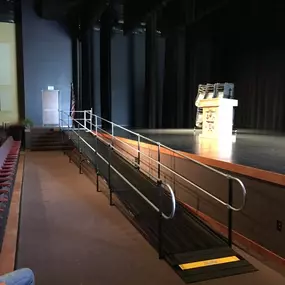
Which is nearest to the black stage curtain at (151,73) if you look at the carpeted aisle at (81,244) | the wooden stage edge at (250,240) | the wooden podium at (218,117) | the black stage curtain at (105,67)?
the black stage curtain at (105,67)

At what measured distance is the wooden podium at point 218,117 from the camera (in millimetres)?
6762

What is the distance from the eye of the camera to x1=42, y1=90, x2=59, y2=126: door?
13.8 metres

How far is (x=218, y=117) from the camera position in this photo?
687 cm

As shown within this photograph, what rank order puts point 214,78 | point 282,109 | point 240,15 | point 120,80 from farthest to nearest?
point 120,80 < point 214,78 < point 240,15 < point 282,109

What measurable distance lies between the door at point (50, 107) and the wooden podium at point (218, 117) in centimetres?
815

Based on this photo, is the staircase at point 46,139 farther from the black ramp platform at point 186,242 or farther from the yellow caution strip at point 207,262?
the yellow caution strip at point 207,262

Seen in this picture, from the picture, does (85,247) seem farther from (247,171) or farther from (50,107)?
(50,107)

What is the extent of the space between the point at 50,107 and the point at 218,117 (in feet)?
28.6

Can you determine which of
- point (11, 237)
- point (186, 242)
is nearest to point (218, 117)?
point (186, 242)

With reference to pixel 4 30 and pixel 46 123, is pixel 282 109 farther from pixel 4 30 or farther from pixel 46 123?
pixel 4 30

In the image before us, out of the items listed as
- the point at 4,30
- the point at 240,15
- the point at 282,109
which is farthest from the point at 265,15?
the point at 4,30

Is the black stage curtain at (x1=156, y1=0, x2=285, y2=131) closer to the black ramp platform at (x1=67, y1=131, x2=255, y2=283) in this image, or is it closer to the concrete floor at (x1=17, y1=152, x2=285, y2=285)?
the black ramp platform at (x1=67, y1=131, x2=255, y2=283)

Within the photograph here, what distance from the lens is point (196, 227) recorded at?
3.62 m

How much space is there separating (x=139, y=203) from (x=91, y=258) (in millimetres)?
1533
